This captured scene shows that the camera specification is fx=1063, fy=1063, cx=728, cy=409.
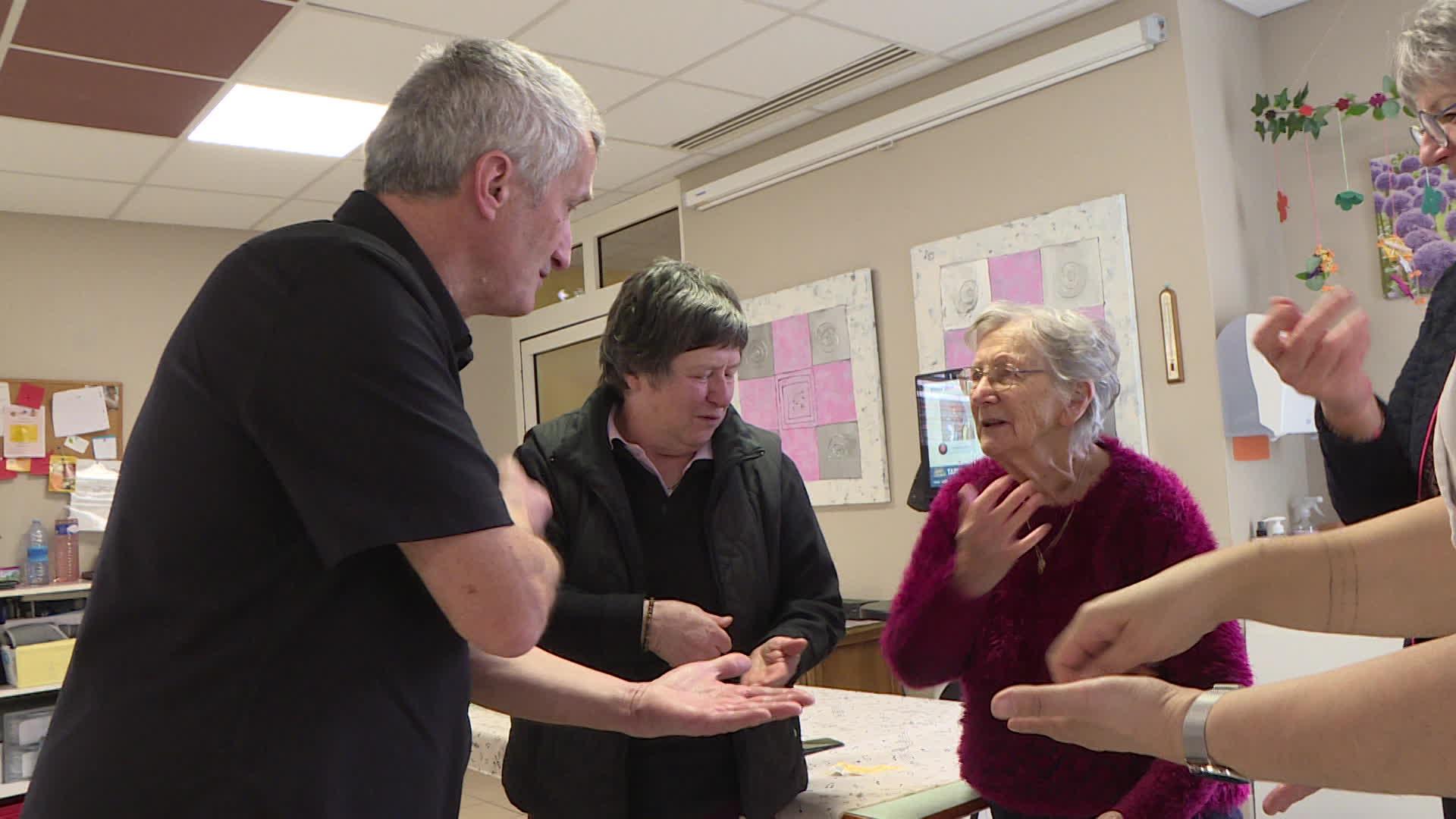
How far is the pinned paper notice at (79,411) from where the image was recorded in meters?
5.55

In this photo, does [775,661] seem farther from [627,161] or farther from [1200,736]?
[627,161]

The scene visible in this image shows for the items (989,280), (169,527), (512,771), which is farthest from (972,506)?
(989,280)

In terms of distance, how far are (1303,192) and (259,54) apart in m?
3.88

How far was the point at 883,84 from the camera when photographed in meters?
4.55

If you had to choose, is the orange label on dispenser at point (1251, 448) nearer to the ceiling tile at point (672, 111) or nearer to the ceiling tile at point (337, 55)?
the ceiling tile at point (672, 111)

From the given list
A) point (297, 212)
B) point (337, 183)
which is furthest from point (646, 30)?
point (297, 212)

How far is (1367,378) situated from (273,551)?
1.51 m

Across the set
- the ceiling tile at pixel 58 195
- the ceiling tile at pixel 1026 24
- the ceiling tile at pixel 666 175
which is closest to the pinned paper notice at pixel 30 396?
the ceiling tile at pixel 58 195

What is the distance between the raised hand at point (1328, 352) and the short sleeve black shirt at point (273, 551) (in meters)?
1.10

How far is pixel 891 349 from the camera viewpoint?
468 centimetres

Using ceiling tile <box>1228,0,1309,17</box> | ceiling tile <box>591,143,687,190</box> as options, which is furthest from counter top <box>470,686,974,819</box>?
ceiling tile <box>591,143,687,190</box>

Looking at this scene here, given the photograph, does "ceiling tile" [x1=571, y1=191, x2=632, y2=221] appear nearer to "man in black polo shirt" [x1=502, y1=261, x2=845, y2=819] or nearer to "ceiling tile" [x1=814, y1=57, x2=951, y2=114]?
"ceiling tile" [x1=814, y1=57, x2=951, y2=114]

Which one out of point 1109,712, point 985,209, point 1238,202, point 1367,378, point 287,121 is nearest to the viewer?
point 1109,712

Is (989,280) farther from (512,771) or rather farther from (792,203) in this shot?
(512,771)
